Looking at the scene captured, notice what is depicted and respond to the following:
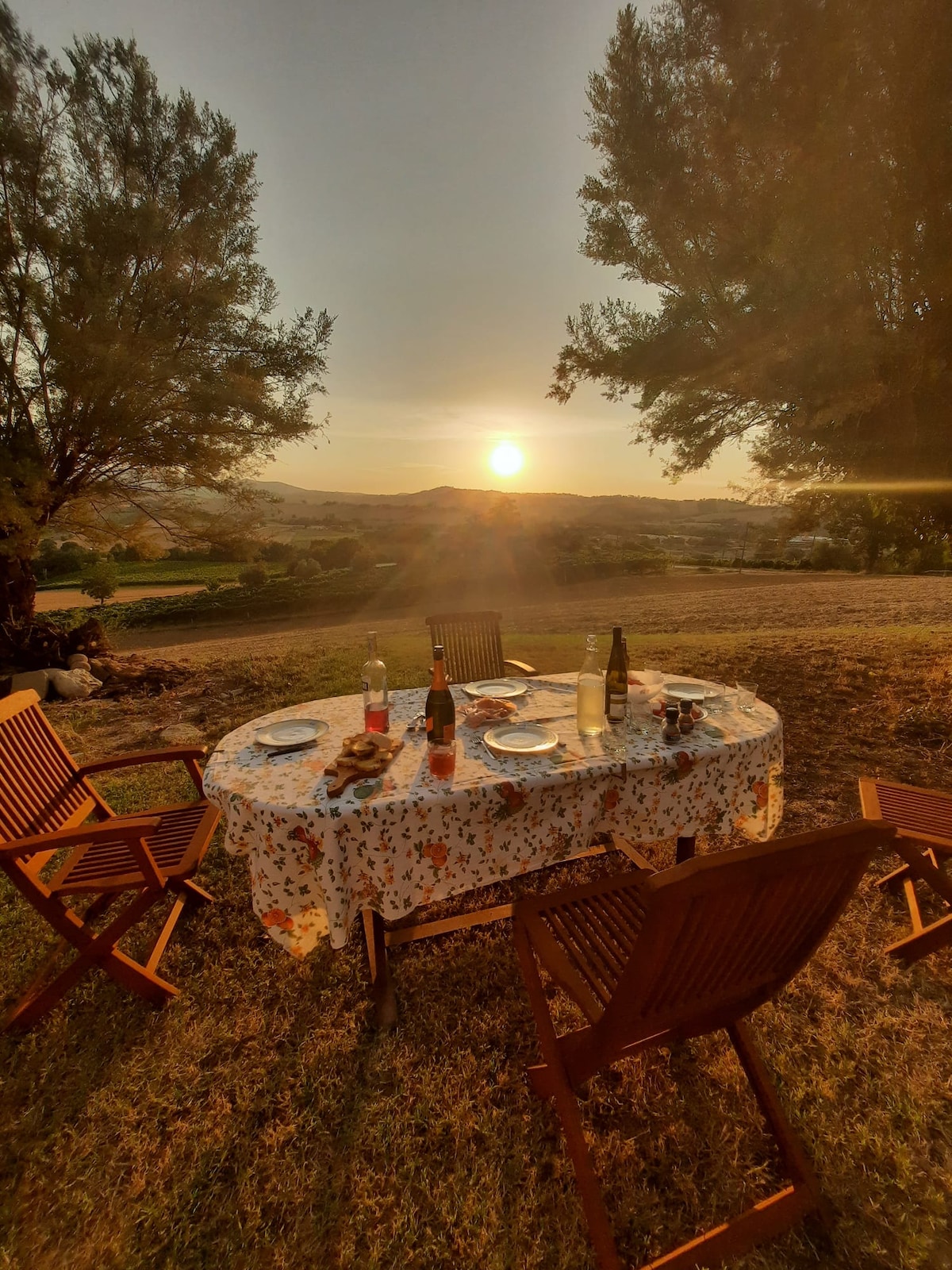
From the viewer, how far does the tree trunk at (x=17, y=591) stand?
7.60m

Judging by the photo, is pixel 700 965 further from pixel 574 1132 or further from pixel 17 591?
pixel 17 591

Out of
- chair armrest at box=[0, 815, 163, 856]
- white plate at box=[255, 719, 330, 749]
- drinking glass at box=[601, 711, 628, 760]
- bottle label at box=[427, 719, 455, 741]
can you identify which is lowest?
chair armrest at box=[0, 815, 163, 856]

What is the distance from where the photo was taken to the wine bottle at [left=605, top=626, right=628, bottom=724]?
7.63 feet

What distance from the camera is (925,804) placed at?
8.64ft

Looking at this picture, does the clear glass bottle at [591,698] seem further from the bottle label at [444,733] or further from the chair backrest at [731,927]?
the chair backrest at [731,927]

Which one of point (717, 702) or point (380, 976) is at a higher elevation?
point (717, 702)

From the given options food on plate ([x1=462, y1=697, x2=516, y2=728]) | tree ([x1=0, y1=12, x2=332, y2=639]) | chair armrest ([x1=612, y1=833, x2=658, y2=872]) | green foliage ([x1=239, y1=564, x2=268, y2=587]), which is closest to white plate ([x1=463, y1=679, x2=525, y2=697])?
food on plate ([x1=462, y1=697, x2=516, y2=728])

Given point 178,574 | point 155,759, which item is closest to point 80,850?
point 155,759

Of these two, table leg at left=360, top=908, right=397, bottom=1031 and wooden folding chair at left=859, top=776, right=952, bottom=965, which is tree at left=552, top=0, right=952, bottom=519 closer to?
wooden folding chair at left=859, top=776, right=952, bottom=965

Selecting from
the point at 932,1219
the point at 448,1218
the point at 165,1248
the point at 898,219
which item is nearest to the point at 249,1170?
the point at 165,1248

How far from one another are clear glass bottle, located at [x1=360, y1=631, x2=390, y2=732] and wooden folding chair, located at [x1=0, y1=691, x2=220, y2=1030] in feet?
2.75

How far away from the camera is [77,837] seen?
6.43 feet

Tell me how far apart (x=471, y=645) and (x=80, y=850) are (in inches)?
87.6

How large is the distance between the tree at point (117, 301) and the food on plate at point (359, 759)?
252 inches
